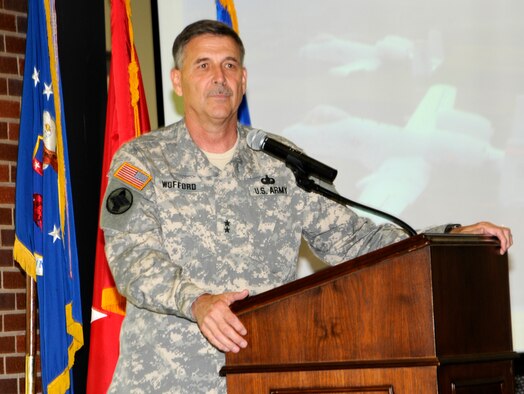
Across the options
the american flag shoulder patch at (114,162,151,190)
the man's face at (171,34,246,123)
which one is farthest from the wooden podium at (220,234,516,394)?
the man's face at (171,34,246,123)

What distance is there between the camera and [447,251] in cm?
207

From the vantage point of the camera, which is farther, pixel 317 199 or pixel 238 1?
pixel 238 1

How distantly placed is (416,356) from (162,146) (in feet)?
4.03

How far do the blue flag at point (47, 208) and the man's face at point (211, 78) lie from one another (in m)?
1.24

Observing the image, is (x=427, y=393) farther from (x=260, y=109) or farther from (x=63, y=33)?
(x=63, y=33)

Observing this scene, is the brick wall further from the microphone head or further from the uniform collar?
the microphone head

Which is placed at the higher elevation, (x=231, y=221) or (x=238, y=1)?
(x=238, y=1)

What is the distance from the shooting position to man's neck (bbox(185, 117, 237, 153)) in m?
2.90

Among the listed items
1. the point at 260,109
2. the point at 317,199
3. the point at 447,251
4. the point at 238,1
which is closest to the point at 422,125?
the point at 260,109

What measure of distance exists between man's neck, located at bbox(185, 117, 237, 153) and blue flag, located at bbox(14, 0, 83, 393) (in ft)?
4.09

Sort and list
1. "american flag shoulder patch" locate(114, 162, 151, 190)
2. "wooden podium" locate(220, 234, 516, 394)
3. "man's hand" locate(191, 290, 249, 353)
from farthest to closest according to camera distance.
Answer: "american flag shoulder patch" locate(114, 162, 151, 190), "man's hand" locate(191, 290, 249, 353), "wooden podium" locate(220, 234, 516, 394)

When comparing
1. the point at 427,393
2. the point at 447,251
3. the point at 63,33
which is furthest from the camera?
the point at 63,33

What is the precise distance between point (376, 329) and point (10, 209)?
2664 millimetres

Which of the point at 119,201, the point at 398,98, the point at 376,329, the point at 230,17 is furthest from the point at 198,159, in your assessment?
the point at 398,98
